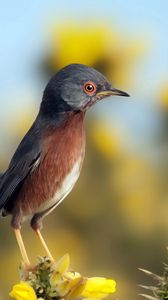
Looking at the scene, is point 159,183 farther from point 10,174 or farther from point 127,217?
point 10,174

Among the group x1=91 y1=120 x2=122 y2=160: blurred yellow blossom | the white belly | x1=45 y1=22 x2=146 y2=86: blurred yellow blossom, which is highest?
x1=45 y1=22 x2=146 y2=86: blurred yellow blossom

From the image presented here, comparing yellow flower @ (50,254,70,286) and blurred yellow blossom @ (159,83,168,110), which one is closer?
yellow flower @ (50,254,70,286)

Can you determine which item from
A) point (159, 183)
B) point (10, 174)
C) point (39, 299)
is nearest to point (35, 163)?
point (10, 174)

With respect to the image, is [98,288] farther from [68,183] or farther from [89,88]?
[89,88]

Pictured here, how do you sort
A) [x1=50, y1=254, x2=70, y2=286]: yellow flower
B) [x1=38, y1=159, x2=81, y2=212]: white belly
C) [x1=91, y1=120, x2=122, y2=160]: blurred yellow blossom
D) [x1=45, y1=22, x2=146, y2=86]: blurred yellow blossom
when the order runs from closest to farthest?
[x1=50, y1=254, x2=70, y2=286]: yellow flower → [x1=38, y1=159, x2=81, y2=212]: white belly → [x1=91, y1=120, x2=122, y2=160]: blurred yellow blossom → [x1=45, y1=22, x2=146, y2=86]: blurred yellow blossom

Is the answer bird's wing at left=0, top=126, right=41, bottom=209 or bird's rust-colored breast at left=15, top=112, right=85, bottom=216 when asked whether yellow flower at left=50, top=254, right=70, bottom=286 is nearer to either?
bird's rust-colored breast at left=15, top=112, right=85, bottom=216

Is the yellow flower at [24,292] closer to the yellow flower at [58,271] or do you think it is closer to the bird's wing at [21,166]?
the yellow flower at [58,271]

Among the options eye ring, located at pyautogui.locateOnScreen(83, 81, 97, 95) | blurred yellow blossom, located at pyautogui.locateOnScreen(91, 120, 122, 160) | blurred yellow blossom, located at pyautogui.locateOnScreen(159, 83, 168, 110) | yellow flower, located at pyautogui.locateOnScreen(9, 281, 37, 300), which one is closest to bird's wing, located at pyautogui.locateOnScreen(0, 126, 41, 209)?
eye ring, located at pyautogui.locateOnScreen(83, 81, 97, 95)
